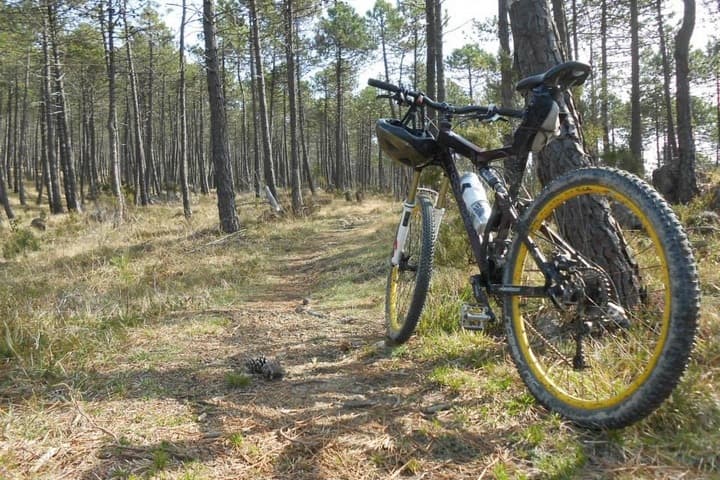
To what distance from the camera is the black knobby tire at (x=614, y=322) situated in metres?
1.47

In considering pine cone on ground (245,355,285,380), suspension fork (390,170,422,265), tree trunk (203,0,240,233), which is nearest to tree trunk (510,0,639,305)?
suspension fork (390,170,422,265)

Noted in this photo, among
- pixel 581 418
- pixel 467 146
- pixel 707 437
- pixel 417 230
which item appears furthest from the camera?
pixel 417 230

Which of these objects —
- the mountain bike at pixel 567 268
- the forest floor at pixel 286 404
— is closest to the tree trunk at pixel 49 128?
the forest floor at pixel 286 404

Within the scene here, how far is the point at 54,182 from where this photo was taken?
20875 millimetres

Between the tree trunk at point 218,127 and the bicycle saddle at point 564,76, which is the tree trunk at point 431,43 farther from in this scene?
the bicycle saddle at point 564,76

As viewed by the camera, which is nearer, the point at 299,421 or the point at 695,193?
the point at 299,421

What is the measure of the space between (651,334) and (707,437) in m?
0.60

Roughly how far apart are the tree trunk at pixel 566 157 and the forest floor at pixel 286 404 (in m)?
0.50

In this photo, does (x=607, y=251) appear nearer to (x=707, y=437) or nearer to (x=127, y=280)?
(x=707, y=437)

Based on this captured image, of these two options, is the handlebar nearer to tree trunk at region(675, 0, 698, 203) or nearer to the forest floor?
the forest floor

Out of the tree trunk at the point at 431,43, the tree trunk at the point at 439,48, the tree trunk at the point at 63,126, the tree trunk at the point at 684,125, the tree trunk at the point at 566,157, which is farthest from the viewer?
the tree trunk at the point at 63,126

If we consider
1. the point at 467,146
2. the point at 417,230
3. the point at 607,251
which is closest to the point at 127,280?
the point at 417,230

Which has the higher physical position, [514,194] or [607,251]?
[514,194]

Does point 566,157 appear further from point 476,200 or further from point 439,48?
point 439,48
